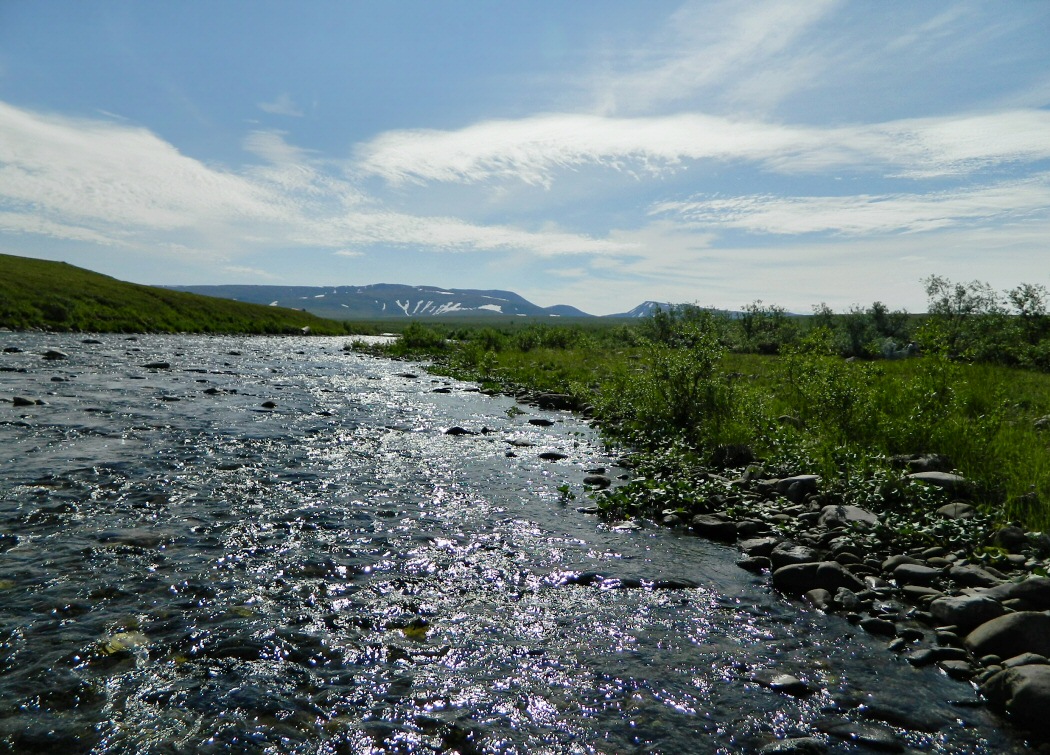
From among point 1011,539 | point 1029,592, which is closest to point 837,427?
point 1011,539

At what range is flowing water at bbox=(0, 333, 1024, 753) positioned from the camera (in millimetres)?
4742

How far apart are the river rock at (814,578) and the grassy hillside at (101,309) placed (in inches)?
2301

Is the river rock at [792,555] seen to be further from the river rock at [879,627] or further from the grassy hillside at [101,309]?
the grassy hillside at [101,309]

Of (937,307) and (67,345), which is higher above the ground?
(937,307)

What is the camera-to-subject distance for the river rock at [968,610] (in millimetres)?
6309

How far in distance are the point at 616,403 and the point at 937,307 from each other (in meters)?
37.6

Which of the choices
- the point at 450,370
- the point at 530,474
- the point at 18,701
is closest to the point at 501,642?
the point at 18,701

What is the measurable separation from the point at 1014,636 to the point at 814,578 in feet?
6.71

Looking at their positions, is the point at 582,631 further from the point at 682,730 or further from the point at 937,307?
the point at 937,307

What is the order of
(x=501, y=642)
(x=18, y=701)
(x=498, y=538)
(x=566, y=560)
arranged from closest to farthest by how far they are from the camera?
(x=18, y=701) < (x=501, y=642) < (x=566, y=560) < (x=498, y=538)

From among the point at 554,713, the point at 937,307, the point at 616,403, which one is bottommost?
the point at 554,713

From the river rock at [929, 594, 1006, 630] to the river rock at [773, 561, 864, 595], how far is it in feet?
3.09

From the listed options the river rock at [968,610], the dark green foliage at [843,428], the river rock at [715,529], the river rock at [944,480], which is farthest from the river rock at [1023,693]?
the river rock at [944,480]

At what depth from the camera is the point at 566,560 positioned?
8.20 metres
